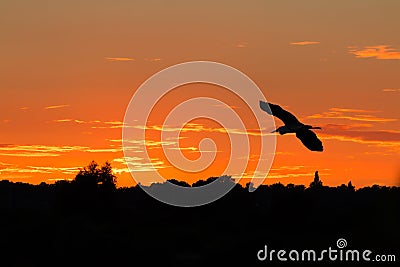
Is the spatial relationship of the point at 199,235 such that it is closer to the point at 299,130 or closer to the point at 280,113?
the point at 299,130

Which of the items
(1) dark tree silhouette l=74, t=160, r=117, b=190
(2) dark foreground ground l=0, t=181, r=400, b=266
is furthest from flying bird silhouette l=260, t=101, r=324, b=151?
(1) dark tree silhouette l=74, t=160, r=117, b=190

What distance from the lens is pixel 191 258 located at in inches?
2378

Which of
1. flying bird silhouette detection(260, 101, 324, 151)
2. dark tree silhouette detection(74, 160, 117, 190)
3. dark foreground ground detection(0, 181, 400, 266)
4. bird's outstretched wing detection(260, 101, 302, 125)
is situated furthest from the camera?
dark tree silhouette detection(74, 160, 117, 190)

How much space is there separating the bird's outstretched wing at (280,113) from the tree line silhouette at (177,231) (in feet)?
45.4

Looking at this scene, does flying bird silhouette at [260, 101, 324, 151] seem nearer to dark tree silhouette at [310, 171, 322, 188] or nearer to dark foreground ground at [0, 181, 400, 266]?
dark foreground ground at [0, 181, 400, 266]

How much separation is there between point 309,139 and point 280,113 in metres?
2.35

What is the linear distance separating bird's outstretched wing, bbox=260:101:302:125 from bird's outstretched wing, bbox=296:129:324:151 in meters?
0.59

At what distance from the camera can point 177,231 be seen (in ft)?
237

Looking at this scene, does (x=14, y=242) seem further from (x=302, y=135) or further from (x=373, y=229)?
(x=302, y=135)

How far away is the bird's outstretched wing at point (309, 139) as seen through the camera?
144 feet

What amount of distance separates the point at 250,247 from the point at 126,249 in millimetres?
6048

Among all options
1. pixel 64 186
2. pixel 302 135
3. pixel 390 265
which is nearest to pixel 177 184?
pixel 64 186

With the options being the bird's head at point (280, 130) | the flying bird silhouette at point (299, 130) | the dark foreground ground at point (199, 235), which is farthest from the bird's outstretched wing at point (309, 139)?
the dark foreground ground at point (199, 235)

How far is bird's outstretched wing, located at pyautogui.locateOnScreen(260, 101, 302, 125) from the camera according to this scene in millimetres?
41094
